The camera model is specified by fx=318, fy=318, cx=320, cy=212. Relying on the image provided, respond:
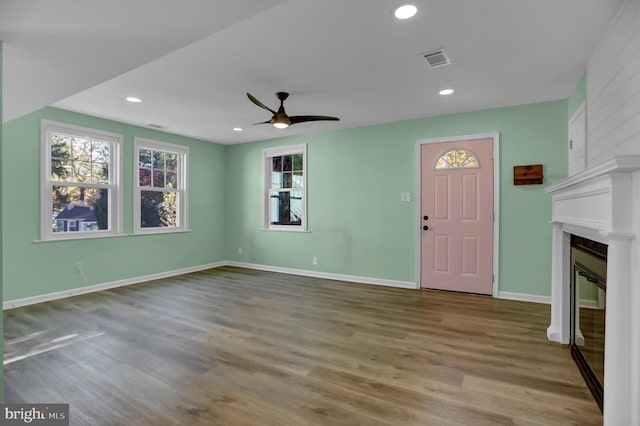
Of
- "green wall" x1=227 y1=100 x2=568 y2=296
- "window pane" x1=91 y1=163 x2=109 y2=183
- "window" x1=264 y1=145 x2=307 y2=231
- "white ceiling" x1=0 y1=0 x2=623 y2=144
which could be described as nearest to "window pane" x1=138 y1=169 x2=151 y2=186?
"window pane" x1=91 y1=163 x2=109 y2=183

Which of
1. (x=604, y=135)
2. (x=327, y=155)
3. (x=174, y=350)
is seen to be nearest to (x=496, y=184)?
(x=604, y=135)

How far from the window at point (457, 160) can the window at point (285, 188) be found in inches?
91.8

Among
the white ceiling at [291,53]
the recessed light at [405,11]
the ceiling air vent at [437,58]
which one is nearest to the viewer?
the white ceiling at [291,53]

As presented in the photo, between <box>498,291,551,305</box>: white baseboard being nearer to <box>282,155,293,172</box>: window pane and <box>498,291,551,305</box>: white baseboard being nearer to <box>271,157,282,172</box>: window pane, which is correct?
<box>282,155,293,172</box>: window pane

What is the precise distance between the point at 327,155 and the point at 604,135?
12.2ft

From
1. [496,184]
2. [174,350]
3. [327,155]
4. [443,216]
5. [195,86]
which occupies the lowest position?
[174,350]

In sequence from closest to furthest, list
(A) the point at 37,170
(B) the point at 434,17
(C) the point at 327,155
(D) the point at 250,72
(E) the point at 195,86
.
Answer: (B) the point at 434,17 < (D) the point at 250,72 < (E) the point at 195,86 < (A) the point at 37,170 < (C) the point at 327,155

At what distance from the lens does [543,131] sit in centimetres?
404

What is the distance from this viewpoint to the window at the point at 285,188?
19.3 ft

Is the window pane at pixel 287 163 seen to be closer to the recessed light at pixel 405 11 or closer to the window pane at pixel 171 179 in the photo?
the window pane at pixel 171 179

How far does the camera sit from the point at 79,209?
4.56 metres

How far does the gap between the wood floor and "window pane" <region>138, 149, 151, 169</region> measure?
233 cm

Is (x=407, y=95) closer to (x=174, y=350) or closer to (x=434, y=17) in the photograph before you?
(x=434, y=17)

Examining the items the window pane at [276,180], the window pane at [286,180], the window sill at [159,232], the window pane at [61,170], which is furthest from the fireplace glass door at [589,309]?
the window pane at [61,170]
